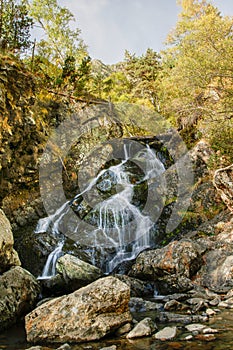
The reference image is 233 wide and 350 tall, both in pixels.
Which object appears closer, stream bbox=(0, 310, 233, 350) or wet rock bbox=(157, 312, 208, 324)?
stream bbox=(0, 310, 233, 350)

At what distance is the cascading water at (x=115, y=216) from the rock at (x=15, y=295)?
2450 millimetres

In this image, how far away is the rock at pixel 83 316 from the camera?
14.9 ft

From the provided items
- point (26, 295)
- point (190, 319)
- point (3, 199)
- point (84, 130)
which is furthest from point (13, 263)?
point (84, 130)

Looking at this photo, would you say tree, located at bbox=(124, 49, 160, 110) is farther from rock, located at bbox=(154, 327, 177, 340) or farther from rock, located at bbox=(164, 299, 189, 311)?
rock, located at bbox=(154, 327, 177, 340)

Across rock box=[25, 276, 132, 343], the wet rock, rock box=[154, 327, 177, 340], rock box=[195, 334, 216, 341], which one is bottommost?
the wet rock

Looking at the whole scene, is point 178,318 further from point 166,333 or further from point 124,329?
point 124,329

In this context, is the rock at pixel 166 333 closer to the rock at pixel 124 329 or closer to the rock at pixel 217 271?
the rock at pixel 124 329

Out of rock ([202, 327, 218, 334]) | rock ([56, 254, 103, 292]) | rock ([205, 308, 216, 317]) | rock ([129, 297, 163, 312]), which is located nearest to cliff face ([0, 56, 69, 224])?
rock ([56, 254, 103, 292])

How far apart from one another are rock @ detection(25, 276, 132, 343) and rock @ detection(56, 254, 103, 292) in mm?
2428

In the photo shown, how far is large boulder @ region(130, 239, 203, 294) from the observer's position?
7.31m

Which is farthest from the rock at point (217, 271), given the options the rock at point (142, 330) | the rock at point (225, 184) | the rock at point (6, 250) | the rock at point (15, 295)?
the rock at point (6, 250)

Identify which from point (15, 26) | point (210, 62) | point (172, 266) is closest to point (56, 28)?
point (15, 26)

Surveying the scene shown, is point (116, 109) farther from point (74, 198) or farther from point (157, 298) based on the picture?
point (157, 298)

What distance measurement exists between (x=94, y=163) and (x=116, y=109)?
522 centimetres
